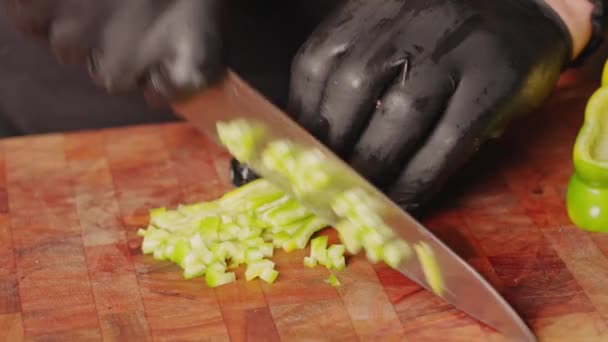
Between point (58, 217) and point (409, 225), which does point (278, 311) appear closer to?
point (409, 225)

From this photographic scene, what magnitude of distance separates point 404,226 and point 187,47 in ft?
1.11

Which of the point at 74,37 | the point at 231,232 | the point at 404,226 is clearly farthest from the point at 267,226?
the point at 74,37

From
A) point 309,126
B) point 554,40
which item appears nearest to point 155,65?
point 309,126

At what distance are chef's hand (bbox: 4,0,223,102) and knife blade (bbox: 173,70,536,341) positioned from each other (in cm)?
5

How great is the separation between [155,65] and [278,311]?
0.34 meters

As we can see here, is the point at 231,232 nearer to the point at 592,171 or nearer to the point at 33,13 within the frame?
the point at 33,13

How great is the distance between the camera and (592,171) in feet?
4.47

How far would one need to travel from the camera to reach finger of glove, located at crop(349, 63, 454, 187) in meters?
1.31

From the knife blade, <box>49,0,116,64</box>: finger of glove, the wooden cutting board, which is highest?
<box>49,0,116,64</box>: finger of glove

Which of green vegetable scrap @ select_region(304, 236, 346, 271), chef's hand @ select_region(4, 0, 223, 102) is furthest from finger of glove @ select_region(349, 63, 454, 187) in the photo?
chef's hand @ select_region(4, 0, 223, 102)

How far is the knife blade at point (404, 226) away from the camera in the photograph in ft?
4.03

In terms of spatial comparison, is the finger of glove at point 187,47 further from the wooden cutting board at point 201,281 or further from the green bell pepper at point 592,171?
the green bell pepper at point 592,171

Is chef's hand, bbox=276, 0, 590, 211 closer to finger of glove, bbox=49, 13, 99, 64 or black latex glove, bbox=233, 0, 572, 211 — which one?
black latex glove, bbox=233, 0, 572, 211

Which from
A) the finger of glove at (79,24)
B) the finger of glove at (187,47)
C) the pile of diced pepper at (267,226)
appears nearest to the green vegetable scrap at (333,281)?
the pile of diced pepper at (267,226)
